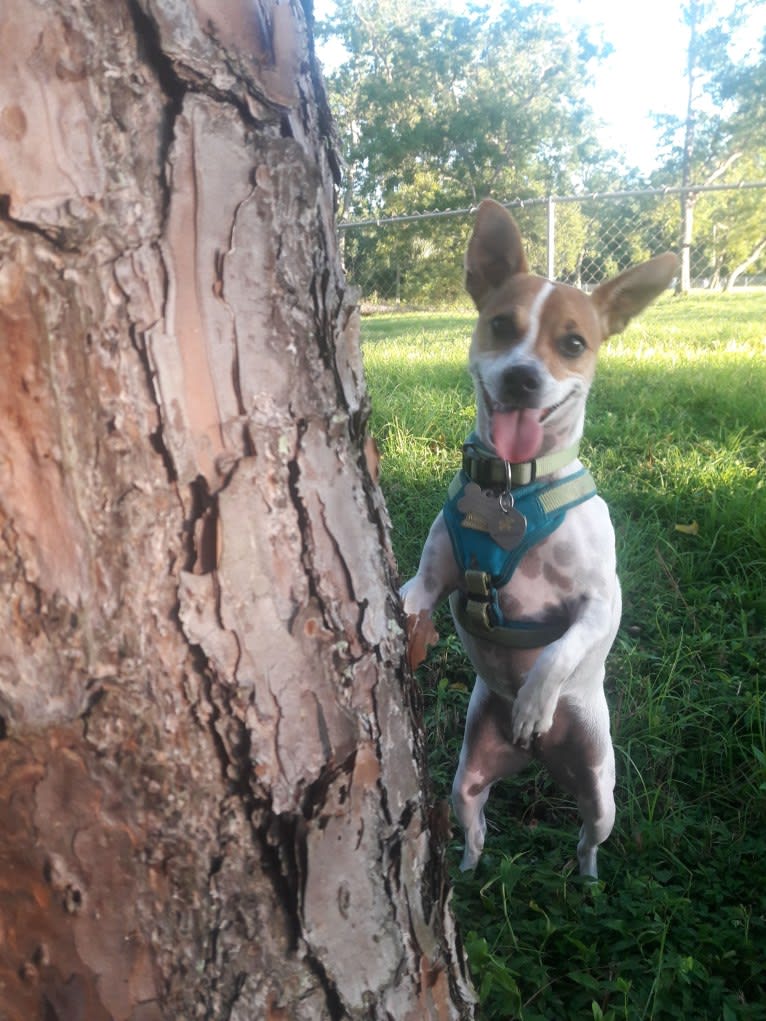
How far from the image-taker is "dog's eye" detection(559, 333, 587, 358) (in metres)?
2.35

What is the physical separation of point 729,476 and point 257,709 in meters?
3.39

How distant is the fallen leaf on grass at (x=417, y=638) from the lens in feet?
4.32

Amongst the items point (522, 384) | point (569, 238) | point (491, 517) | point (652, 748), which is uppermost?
point (569, 238)

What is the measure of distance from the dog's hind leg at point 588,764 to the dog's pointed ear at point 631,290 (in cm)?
123

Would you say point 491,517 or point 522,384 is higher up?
point 522,384

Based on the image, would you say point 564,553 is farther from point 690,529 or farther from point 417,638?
point 690,529

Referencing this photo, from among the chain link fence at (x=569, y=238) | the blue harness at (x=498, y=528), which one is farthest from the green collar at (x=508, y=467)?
the chain link fence at (x=569, y=238)

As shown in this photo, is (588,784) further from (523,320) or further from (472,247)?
(472,247)

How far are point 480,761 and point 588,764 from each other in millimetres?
319

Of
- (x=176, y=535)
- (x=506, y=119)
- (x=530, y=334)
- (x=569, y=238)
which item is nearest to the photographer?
(x=176, y=535)

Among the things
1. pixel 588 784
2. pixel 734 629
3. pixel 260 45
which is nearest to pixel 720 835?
pixel 588 784

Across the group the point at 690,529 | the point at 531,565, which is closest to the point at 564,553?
the point at 531,565

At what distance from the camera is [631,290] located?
2531 mm

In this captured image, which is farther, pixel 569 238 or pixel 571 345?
pixel 569 238
